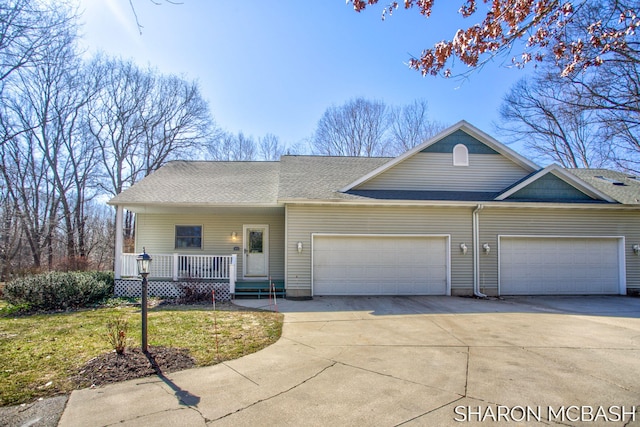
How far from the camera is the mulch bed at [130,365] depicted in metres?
4.22

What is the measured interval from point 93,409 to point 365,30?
6.07 meters

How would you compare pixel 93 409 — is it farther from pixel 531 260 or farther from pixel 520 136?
pixel 520 136

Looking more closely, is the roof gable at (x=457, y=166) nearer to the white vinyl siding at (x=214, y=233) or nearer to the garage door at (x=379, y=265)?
the garage door at (x=379, y=265)

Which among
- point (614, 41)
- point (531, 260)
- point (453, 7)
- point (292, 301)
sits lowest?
point (292, 301)

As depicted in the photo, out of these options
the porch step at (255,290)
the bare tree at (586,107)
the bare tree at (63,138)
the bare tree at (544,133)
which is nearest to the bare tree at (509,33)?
the bare tree at (586,107)

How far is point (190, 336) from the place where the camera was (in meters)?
6.11

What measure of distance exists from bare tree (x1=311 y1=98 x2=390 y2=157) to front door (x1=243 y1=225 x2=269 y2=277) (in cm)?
1612

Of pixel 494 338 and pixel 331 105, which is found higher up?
pixel 331 105

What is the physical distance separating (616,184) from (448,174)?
745 centimetres

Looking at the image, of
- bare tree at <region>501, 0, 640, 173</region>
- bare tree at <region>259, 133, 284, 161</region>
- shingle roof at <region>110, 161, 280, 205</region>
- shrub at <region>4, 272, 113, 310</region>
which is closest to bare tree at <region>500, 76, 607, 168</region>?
bare tree at <region>501, 0, 640, 173</region>

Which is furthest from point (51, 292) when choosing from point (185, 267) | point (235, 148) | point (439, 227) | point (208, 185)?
point (235, 148)

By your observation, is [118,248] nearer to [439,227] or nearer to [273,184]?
[273,184]

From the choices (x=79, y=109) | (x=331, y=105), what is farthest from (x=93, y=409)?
(x=331, y=105)

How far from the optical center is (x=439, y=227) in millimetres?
10953
